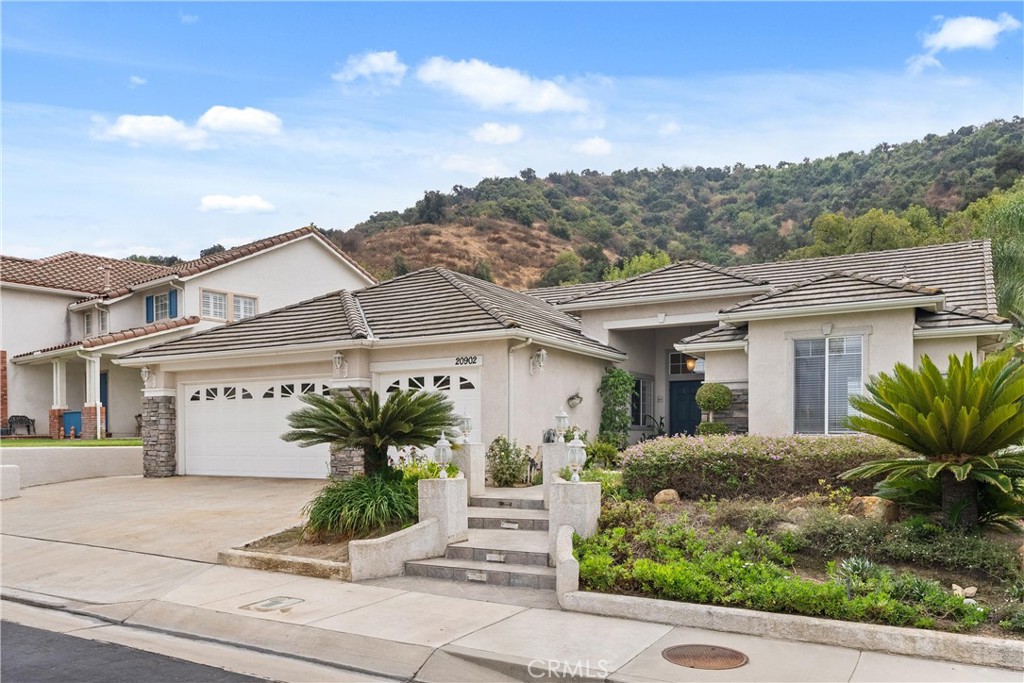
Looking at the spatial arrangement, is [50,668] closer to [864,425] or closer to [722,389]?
[864,425]

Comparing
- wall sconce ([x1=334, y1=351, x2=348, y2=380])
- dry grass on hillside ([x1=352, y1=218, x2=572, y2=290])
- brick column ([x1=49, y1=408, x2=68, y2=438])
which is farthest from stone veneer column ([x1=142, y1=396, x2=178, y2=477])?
dry grass on hillside ([x1=352, y1=218, x2=572, y2=290])

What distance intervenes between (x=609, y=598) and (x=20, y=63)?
14.1 m

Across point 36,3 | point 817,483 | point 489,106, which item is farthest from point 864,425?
point 489,106

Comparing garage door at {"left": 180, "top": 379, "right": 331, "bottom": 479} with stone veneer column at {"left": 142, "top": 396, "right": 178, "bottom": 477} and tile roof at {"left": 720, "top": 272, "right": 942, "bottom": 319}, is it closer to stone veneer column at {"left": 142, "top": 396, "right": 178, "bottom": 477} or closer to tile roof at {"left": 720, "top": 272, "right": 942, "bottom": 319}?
stone veneer column at {"left": 142, "top": 396, "right": 178, "bottom": 477}

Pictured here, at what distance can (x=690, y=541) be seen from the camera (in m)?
8.72

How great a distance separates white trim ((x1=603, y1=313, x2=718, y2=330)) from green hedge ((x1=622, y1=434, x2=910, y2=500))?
748 cm

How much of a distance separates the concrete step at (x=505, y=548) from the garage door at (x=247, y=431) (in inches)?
309

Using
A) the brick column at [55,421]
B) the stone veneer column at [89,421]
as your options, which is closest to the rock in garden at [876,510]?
the stone veneer column at [89,421]

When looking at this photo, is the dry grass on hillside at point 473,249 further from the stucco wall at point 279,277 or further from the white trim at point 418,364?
the white trim at point 418,364

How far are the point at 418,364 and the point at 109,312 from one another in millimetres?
15919

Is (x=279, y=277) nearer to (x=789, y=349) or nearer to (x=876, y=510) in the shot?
(x=789, y=349)

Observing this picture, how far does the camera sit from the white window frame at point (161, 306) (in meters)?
26.0

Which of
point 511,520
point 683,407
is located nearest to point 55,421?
point 683,407

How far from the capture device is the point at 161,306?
2661 cm
